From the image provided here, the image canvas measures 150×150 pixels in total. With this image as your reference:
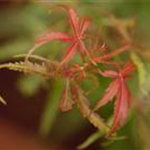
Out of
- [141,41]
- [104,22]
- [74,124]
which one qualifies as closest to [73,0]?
[104,22]

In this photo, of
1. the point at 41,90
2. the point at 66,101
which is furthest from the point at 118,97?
the point at 41,90

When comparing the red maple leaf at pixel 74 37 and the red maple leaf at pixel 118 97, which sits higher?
the red maple leaf at pixel 74 37

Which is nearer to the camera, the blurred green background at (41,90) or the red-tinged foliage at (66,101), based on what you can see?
the red-tinged foliage at (66,101)

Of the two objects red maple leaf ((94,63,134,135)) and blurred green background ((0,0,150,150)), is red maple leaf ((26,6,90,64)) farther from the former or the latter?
blurred green background ((0,0,150,150))

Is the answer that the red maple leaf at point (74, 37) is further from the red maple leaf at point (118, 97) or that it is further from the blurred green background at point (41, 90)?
the blurred green background at point (41, 90)

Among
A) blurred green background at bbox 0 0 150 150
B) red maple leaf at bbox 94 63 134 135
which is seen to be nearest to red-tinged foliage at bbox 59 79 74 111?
red maple leaf at bbox 94 63 134 135

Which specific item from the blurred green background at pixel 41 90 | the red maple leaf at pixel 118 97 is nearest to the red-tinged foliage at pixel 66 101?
the red maple leaf at pixel 118 97
